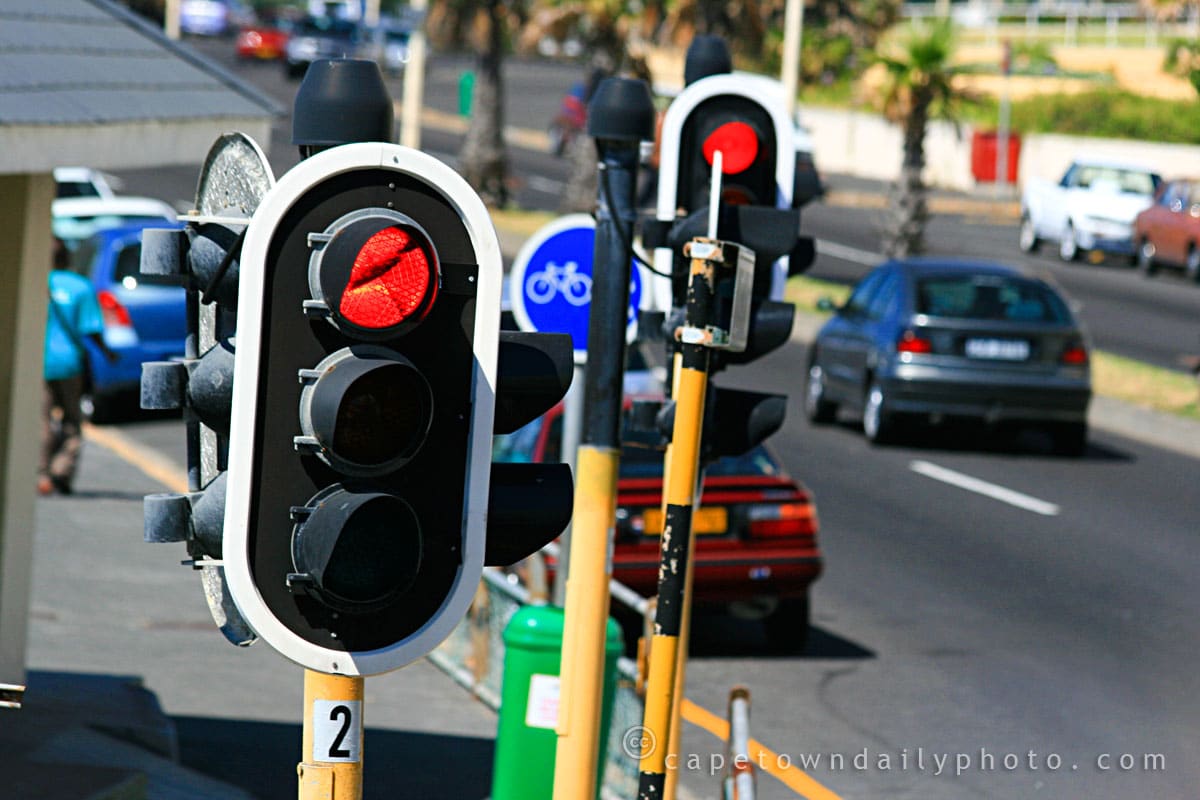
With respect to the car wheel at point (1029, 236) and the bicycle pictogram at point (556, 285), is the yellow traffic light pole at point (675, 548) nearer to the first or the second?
the bicycle pictogram at point (556, 285)

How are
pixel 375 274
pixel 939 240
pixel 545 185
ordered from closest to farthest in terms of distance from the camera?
1. pixel 375 274
2. pixel 939 240
3. pixel 545 185

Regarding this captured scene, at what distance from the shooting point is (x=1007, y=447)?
19766 millimetres

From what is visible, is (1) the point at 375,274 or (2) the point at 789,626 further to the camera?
(2) the point at 789,626

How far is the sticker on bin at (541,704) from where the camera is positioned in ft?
26.4

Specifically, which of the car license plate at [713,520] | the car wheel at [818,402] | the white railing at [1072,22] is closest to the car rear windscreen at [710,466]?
the car license plate at [713,520]

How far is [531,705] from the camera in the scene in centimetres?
808

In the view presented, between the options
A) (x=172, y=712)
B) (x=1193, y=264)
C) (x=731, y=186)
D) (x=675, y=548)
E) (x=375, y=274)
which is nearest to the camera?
(x=375, y=274)

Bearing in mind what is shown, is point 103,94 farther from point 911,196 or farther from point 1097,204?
point 1097,204

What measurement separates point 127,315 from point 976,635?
1078 centimetres

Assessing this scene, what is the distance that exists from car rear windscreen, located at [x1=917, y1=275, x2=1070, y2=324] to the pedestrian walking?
734 centimetres

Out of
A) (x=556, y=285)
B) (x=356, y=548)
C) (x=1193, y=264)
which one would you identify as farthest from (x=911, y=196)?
(x=356, y=548)

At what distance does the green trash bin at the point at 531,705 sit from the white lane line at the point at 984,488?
8.78 metres

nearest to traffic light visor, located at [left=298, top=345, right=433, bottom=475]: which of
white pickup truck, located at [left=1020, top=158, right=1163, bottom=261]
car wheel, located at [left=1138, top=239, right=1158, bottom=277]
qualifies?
car wheel, located at [left=1138, top=239, right=1158, bottom=277]

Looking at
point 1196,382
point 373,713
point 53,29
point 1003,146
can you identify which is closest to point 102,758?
point 373,713
